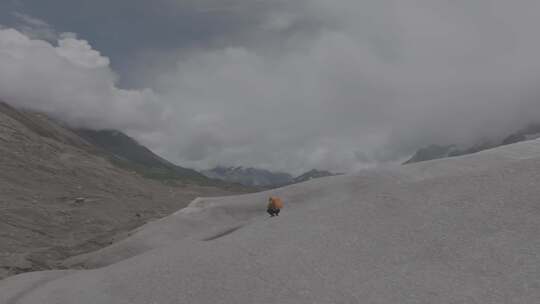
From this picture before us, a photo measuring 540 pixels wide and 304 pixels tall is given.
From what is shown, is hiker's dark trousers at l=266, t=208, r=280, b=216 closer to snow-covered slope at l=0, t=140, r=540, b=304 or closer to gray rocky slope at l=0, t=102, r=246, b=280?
snow-covered slope at l=0, t=140, r=540, b=304

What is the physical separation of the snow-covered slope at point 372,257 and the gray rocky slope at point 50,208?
11.1 m

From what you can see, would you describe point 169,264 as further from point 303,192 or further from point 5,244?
point 5,244

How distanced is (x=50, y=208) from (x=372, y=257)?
60.5m

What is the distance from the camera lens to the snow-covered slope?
14.9 meters

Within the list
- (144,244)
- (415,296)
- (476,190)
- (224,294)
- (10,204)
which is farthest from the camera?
(10,204)

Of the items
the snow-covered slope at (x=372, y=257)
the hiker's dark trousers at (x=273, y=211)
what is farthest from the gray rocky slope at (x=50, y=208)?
the hiker's dark trousers at (x=273, y=211)

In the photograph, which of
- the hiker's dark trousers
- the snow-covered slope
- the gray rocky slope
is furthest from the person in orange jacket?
the gray rocky slope

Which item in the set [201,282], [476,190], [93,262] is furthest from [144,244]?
[476,190]

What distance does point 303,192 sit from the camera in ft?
115

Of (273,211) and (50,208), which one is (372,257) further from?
(50,208)

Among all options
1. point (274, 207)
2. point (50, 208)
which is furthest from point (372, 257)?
point (50, 208)

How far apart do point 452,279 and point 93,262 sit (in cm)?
2249

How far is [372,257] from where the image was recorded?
17578 mm

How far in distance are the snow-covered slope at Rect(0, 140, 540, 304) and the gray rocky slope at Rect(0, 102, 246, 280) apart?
11137mm
